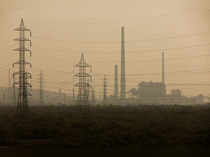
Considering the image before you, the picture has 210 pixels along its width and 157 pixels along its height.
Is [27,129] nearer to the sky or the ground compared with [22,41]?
nearer to the ground

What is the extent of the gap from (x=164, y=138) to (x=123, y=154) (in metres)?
4.19

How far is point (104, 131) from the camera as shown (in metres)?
23.5

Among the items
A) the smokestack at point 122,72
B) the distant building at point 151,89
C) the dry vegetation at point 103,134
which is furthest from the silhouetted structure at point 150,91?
the dry vegetation at point 103,134

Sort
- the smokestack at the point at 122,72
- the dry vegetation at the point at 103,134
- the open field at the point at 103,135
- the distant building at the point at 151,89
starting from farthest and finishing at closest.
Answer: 1. the distant building at the point at 151,89
2. the smokestack at the point at 122,72
3. the dry vegetation at the point at 103,134
4. the open field at the point at 103,135

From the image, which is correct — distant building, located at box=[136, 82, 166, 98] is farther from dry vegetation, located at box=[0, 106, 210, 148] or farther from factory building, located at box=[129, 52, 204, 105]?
dry vegetation, located at box=[0, 106, 210, 148]

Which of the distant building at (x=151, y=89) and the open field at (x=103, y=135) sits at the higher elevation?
the distant building at (x=151, y=89)

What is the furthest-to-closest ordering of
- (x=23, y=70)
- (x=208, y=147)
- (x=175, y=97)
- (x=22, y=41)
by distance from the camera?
(x=175, y=97) < (x=22, y=41) < (x=23, y=70) < (x=208, y=147)

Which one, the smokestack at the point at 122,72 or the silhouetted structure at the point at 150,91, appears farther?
the silhouetted structure at the point at 150,91

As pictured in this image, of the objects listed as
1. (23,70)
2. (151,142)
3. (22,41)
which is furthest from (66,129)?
(22,41)

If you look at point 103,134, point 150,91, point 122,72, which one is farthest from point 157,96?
point 103,134

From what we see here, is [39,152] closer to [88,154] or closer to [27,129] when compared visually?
[88,154]

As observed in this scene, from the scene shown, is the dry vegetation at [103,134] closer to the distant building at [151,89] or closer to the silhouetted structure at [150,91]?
the silhouetted structure at [150,91]

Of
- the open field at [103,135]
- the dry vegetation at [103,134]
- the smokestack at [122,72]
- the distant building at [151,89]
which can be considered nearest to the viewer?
the open field at [103,135]

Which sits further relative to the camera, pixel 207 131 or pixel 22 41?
pixel 22 41
